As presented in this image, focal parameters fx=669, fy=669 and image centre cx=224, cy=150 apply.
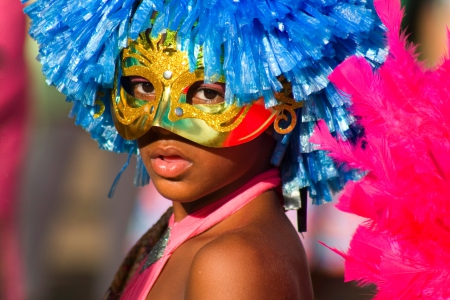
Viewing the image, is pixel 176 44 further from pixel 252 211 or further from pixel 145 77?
pixel 252 211

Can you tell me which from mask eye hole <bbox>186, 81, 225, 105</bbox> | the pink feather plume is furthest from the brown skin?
the pink feather plume

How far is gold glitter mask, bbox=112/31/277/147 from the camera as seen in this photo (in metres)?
1.72

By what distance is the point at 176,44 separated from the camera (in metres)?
1.73

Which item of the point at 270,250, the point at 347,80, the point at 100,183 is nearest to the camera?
the point at 347,80

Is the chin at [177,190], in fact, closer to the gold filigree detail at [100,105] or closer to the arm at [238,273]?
the arm at [238,273]

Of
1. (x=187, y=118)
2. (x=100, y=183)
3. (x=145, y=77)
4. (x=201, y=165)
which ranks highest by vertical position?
(x=145, y=77)

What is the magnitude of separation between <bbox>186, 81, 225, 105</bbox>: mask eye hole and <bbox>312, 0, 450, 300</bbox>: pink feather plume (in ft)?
1.14

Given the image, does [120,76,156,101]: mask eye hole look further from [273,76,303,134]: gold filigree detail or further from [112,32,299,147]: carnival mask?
[273,76,303,134]: gold filigree detail

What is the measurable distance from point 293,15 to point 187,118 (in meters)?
0.37

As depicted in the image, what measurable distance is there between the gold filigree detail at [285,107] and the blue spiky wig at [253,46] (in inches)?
1.2

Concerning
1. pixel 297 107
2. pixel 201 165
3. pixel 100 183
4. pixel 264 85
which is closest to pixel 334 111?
pixel 297 107

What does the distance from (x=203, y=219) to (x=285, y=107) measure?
391 millimetres

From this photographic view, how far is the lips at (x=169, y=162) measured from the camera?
5.84 feet

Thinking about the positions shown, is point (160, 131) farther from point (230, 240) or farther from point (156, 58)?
point (230, 240)
